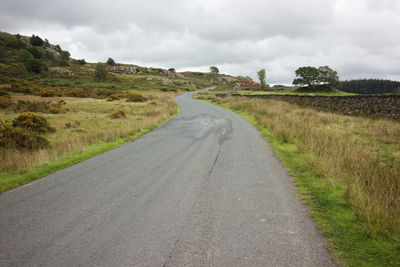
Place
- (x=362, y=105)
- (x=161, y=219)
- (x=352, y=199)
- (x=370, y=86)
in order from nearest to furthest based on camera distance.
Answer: (x=161, y=219) → (x=352, y=199) → (x=362, y=105) → (x=370, y=86)

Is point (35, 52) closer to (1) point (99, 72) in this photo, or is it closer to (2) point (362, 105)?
(1) point (99, 72)

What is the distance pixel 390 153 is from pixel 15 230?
524 inches

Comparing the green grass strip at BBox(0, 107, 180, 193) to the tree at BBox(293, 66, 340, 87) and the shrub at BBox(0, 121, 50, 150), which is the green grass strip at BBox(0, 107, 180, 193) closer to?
the shrub at BBox(0, 121, 50, 150)

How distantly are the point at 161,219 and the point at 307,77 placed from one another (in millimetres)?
71417

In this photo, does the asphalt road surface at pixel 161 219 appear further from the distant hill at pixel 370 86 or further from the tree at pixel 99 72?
the distant hill at pixel 370 86

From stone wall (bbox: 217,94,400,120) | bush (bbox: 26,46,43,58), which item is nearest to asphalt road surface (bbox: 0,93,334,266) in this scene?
stone wall (bbox: 217,94,400,120)

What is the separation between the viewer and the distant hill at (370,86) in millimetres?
112250

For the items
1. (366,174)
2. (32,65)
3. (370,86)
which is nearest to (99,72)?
(32,65)

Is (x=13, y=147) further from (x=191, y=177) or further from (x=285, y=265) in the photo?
(x=285, y=265)

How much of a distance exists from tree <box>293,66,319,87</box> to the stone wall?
129 ft

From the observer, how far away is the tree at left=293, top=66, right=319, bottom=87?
62550 millimetres

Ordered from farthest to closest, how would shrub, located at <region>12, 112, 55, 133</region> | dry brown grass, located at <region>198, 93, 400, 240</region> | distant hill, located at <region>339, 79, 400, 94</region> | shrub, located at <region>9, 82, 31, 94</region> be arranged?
distant hill, located at <region>339, 79, 400, 94</region>, shrub, located at <region>9, 82, 31, 94</region>, shrub, located at <region>12, 112, 55, 133</region>, dry brown grass, located at <region>198, 93, 400, 240</region>

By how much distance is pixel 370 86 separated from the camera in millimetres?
119812

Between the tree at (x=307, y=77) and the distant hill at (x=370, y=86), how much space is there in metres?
66.9
